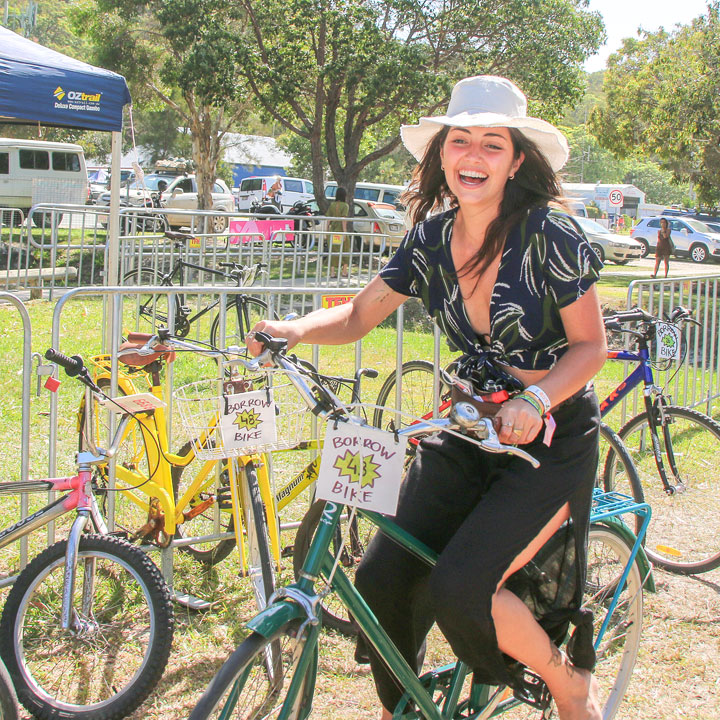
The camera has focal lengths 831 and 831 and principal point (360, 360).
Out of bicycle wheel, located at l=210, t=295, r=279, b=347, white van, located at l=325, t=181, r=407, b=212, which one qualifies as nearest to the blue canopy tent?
bicycle wheel, located at l=210, t=295, r=279, b=347

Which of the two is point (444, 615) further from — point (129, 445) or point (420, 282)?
point (129, 445)

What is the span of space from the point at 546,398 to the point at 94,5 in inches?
1066

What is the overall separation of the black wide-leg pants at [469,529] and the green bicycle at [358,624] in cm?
10

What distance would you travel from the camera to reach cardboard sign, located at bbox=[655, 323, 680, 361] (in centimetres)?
492

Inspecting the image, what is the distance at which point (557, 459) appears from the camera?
7.76 feet

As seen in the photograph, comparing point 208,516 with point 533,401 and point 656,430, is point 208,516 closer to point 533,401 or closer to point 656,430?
point 656,430

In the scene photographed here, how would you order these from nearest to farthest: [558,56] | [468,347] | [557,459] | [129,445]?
1. [557,459]
2. [468,347]
3. [129,445]
4. [558,56]

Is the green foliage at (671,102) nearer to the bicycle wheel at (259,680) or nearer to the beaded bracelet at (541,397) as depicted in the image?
the beaded bracelet at (541,397)

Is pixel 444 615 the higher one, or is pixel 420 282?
pixel 420 282

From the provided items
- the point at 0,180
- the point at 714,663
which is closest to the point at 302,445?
the point at 714,663

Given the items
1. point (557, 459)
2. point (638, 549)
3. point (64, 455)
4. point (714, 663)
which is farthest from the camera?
point (64, 455)

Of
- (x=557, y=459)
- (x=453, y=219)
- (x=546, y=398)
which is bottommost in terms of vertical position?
(x=557, y=459)

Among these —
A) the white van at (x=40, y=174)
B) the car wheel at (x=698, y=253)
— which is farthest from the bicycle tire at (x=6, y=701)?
the car wheel at (x=698, y=253)

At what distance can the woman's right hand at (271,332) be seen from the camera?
241 centimetres
